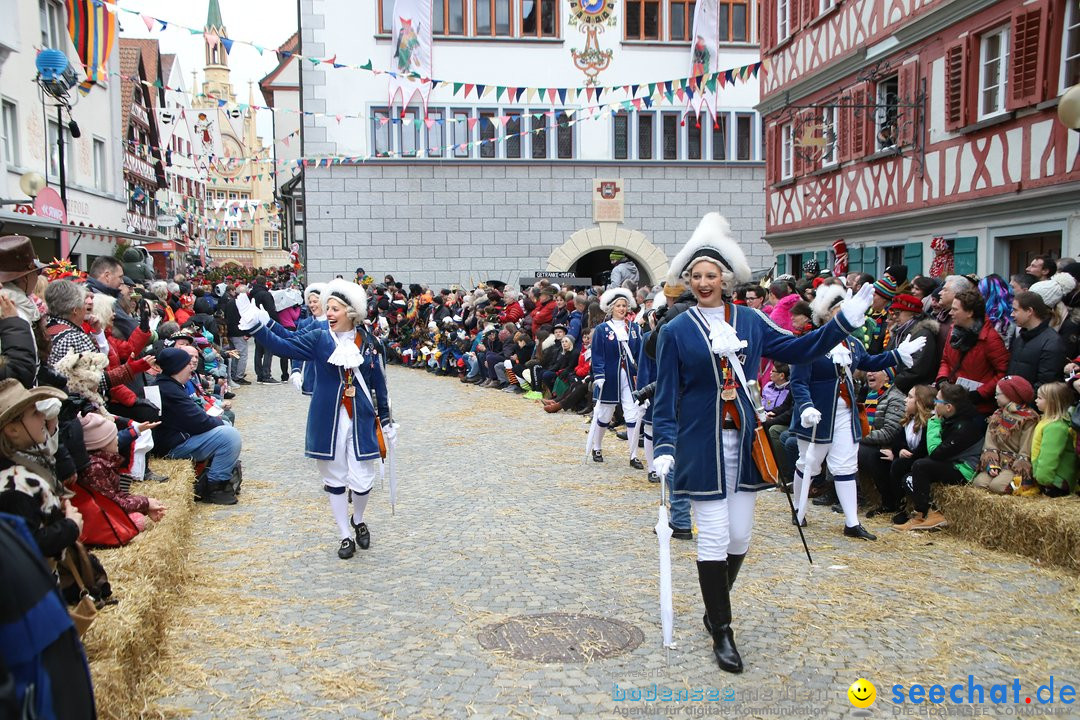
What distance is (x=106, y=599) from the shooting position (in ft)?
15.8

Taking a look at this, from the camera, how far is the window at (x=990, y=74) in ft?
43.4

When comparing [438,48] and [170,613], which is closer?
[170,613]

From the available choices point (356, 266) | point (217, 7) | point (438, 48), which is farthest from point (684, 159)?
point (217, 7)

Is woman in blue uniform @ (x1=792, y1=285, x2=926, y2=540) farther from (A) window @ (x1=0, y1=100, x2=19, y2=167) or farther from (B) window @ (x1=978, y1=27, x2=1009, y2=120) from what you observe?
(A) window @ (x1=0, y1=100, x2=19, y2=167)

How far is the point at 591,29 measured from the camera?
91.5 ft

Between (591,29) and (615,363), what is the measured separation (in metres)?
19.7

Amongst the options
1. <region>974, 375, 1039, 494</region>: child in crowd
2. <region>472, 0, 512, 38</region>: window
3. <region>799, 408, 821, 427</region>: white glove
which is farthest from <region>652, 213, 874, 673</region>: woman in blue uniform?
<region>472, 0, 512, 38</region>: window

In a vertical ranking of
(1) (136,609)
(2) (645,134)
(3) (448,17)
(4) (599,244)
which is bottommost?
(1) (136,609)

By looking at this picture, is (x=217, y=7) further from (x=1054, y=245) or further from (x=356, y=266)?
(x=1054, y=245)

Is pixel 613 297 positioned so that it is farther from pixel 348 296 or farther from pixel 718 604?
pixel 718 604

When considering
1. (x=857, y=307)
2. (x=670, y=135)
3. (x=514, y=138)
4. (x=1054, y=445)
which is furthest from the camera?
(x=670, y=135)

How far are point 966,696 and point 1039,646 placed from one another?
911 mm

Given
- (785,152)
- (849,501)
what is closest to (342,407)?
(849,501)

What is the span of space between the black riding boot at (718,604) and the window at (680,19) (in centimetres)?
2590
